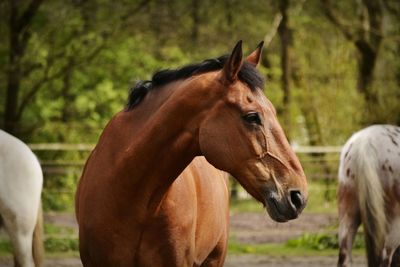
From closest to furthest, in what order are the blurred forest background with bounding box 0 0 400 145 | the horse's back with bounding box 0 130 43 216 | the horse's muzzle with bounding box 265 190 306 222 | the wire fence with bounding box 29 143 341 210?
the horse's muzzle with bounding box 265 190 306 222 → the horse's back with bounding box 0 130 43 216 → the blurred forest background with bounding box 0 0 400 145 → the wire fence with bounding box 29 143 341 210

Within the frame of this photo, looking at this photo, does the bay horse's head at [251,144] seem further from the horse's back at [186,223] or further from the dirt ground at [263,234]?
the dirt ground at [263,234]

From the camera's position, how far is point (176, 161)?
4078 mm

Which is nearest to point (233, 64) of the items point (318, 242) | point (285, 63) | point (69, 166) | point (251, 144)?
point (251, 144)

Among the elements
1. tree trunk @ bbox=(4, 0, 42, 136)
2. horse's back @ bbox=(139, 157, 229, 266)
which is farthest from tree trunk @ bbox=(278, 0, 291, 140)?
horse's back @ bbox=(139, 157, 229, 266)

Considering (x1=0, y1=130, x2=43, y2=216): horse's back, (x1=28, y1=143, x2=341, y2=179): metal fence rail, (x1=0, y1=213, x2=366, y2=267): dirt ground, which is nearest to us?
(x1=0, y1=130, x2=43, y2=216): horse's back

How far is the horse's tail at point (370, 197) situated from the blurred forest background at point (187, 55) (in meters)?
7.27

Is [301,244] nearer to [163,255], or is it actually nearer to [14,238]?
[14,238]

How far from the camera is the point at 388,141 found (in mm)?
7184

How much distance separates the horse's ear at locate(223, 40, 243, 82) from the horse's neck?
0.53 ft

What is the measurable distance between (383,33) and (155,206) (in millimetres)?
14224

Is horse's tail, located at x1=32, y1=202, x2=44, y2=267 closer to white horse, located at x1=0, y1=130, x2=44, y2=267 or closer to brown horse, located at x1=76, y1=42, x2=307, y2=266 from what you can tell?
white horse, located at x1=0, y1=130, x2=44, y2=267

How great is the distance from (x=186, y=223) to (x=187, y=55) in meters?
16.7

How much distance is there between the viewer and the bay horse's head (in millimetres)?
3711

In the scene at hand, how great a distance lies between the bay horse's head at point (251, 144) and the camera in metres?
3.71
